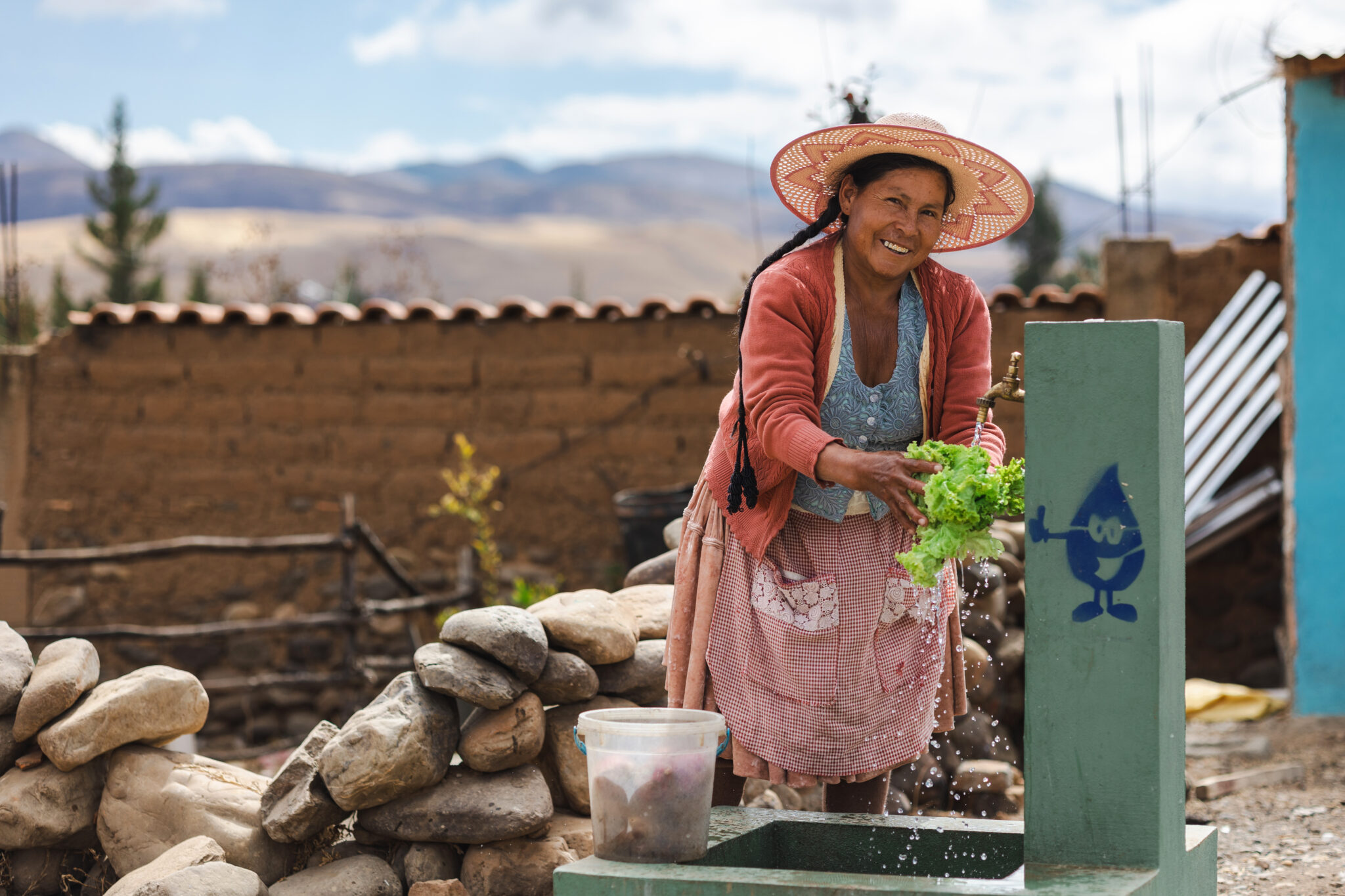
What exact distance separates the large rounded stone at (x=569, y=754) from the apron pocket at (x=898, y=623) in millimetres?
1197

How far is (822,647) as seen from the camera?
9.61 ft

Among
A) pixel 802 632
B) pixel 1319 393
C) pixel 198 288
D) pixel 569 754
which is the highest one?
pixel 198 288

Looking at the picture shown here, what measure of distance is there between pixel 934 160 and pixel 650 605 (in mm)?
1965

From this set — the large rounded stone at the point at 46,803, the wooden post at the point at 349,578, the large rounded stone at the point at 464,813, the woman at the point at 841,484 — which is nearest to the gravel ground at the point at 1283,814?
the woman at the point at 841,484

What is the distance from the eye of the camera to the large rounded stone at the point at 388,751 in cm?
348

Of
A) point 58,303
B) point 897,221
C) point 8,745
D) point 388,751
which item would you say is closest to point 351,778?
point 388,751

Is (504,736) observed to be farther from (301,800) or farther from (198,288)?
(198,288)

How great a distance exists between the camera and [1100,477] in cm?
242

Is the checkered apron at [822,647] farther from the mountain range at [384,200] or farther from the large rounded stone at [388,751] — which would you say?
the mountain range at [384,200]

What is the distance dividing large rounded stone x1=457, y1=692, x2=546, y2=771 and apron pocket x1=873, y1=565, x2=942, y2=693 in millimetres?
1140

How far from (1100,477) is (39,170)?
7813 inches

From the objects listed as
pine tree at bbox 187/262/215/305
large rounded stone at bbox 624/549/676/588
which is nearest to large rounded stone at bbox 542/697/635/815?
large rounded stone at bbox 624/549/676/588

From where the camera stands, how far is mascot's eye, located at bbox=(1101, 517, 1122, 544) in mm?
2408

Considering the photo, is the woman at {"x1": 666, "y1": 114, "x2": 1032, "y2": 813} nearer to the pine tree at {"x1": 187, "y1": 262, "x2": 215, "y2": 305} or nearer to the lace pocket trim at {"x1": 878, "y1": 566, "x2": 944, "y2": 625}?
the lace pocket trim at {"x1": 878, "y1": 566, "x2": 944, "y2": 625}
